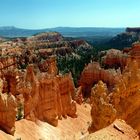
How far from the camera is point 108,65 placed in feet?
203

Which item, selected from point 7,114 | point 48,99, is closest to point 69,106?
point 48,99

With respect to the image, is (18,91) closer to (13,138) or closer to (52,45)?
(13,138)

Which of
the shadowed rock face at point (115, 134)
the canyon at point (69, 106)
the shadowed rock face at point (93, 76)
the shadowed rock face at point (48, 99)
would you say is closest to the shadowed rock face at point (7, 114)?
the canyon at point (69, 106)

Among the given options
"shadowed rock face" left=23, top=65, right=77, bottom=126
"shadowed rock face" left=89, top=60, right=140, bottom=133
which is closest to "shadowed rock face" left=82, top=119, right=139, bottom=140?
"shadowed rock face" left=89, top=60, right=140, bottom=133

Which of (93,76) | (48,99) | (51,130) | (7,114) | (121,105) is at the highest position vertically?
(121,105)

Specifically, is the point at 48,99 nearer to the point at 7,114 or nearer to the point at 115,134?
the point at 7,114

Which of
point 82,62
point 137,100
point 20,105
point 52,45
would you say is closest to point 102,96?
point 137,100

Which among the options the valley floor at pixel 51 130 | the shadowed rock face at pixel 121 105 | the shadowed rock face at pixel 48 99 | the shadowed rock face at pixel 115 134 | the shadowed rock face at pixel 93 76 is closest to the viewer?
the shadowed rock face at pixel 115 134

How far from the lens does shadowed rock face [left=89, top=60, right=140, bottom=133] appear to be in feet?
59.6

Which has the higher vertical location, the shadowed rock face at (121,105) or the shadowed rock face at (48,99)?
the shadowed rock face at (121,105)

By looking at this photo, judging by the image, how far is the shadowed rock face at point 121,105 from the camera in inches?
715

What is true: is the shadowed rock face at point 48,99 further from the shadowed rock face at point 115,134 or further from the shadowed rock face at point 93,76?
the shadowed rock face at point 115,134

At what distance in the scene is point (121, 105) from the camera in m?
19.2

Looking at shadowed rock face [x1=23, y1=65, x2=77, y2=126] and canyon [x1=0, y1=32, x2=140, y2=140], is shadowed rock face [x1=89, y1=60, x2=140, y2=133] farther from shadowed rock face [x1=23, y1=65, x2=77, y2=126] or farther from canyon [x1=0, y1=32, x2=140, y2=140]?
shadowed rock face [x1=23, y1=65, x2=77, y2=126]
